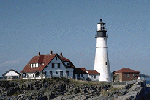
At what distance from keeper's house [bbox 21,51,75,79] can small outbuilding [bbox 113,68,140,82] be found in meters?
11.5

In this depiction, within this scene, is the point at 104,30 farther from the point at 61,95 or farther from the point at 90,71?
the point at 61,95

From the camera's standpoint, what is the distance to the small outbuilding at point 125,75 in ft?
217

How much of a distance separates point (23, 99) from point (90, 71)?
19.5 meters

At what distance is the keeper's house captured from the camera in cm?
5578

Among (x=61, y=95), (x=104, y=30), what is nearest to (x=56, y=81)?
(x=61, y=95)

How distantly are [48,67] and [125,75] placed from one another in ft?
58.3

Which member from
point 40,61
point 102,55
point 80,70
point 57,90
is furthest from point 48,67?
point 102,55

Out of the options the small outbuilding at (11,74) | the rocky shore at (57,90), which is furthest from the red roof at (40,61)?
the rocky shore at (57,90)

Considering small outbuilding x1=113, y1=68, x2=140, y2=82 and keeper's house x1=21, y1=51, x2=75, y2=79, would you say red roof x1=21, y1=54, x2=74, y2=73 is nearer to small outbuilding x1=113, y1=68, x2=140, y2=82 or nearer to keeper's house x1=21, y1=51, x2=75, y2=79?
keeper's house x1=21, y1=51, x2=75, y2=79

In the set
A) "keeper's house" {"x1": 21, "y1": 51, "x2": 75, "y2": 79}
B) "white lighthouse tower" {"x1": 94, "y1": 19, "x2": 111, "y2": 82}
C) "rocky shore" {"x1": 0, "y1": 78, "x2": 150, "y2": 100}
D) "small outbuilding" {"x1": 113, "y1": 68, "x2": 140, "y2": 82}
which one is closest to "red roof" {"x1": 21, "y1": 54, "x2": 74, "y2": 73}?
"keeper's house" {"x1": 21, "y1": 51, "x2": 75, "y2": 79}

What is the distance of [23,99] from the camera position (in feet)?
151

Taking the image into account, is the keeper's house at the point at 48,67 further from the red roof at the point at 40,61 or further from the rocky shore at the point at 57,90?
the rocky shore at the point at 57,90

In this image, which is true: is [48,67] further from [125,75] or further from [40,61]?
[125,75]

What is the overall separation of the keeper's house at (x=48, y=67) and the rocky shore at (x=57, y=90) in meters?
3.20
